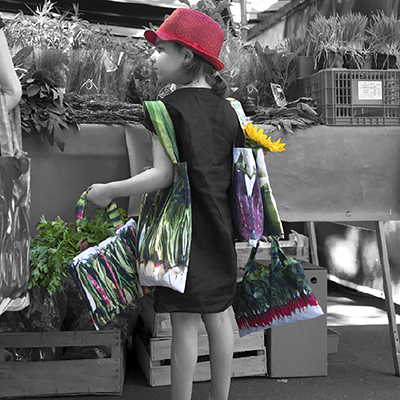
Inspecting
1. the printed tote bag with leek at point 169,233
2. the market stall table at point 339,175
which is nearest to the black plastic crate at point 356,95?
the market stall table at point 339,175

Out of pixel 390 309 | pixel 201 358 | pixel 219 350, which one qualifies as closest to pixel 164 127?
pixel 219 350

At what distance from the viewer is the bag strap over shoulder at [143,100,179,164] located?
61.1 inches

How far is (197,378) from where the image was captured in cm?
228

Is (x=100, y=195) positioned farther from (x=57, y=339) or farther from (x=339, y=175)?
(x=339, y=175)

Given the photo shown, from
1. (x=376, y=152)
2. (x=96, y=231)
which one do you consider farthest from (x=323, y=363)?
(x=96, y=231)

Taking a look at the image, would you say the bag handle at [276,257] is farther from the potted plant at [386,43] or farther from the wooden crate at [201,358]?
the potted plant at [386,43]

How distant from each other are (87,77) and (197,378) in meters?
1.48

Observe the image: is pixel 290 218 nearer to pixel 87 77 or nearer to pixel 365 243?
pixel 87 77

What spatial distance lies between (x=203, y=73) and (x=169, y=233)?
0.54m

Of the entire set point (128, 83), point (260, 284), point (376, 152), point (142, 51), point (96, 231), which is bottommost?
point (260, 284)

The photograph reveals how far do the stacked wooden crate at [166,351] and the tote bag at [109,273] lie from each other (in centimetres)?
60

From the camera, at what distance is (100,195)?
163 centimetres

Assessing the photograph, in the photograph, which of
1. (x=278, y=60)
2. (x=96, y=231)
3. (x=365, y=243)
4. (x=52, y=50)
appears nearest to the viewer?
(x=96, y=231)

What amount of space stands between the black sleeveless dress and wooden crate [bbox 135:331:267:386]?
0.71 meters
